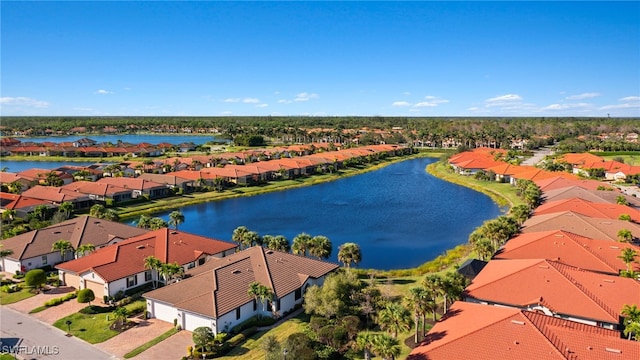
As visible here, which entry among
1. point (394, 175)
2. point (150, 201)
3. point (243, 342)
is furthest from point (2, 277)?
point (394, 175)

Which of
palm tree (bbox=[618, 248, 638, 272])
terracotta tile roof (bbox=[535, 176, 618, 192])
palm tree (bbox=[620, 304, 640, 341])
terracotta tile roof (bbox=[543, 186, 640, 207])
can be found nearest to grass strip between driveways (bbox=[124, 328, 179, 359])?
palm tree (bbox=[620, 304, 640, 341])

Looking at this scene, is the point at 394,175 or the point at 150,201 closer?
the point at 150,201

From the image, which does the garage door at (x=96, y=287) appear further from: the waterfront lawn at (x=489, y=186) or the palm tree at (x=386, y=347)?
the waterfront lawn at (x=489, y=186)

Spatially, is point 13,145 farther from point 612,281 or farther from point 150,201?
point 612,281

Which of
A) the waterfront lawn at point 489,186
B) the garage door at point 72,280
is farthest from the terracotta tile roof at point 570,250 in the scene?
the garage door at point 72,280

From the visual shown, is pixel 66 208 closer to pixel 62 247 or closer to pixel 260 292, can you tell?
pixel 62 247

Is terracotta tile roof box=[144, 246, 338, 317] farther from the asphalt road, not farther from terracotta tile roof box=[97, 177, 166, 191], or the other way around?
terracotta tile roof box=[97, 177, 166, 191]

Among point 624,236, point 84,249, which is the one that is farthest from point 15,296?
point 624,236
